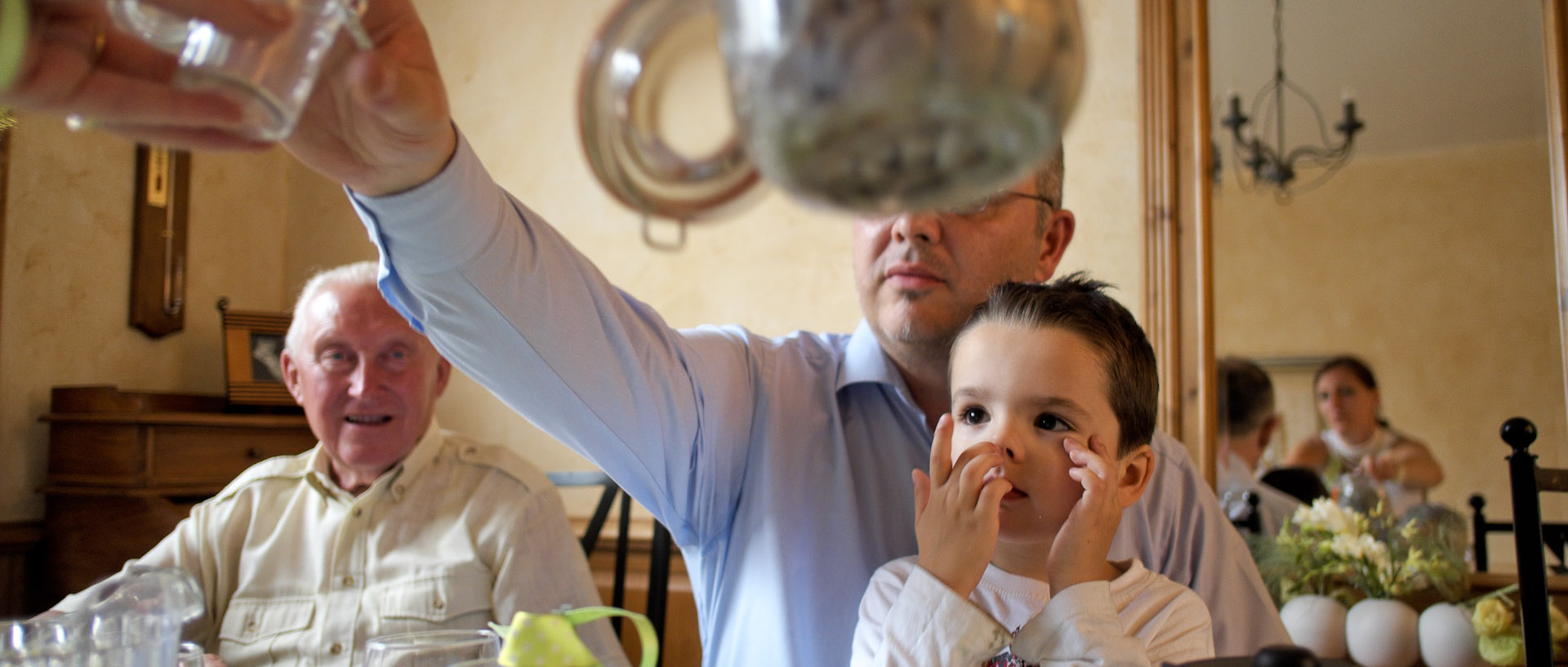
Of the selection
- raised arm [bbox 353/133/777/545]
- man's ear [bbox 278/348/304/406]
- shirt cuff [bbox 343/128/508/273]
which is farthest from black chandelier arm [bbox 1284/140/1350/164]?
man's ear [bbox 278/348/304/406]

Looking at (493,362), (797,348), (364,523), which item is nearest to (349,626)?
(364,523)

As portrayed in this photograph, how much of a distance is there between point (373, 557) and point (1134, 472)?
1.25m

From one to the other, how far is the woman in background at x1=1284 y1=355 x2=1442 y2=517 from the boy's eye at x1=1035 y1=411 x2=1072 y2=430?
1.40 metres

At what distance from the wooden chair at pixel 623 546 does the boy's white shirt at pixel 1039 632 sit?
845 mm

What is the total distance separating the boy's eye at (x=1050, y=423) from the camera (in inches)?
38.4

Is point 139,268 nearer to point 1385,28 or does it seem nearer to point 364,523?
point 364,523

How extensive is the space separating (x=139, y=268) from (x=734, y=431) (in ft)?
7.34

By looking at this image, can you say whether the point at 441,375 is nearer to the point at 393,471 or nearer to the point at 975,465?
the point at 393,471

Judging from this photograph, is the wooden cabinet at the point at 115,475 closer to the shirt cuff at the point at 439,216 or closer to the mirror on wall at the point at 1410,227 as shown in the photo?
the shirt cuff at the point at 439,216

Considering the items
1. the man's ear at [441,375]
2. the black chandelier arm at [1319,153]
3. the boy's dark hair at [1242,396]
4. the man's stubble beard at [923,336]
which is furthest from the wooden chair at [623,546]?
the black chandelier arm at [1319,153]

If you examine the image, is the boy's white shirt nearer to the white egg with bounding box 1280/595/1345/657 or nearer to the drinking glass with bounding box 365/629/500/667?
the drinking glass with bounding box 365/629/500/667

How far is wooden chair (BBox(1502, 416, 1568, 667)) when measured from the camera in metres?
1.25

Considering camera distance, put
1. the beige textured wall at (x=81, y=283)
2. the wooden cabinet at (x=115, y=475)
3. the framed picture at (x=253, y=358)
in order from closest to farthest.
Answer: the wooden cabinet at (x=115, y=475) → the beige textured wall at (x=81, y=283) → the framed picture at (x=253, y=358)

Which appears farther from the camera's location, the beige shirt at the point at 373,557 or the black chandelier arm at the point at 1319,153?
the black chandelier arm at the point at 1319,153
